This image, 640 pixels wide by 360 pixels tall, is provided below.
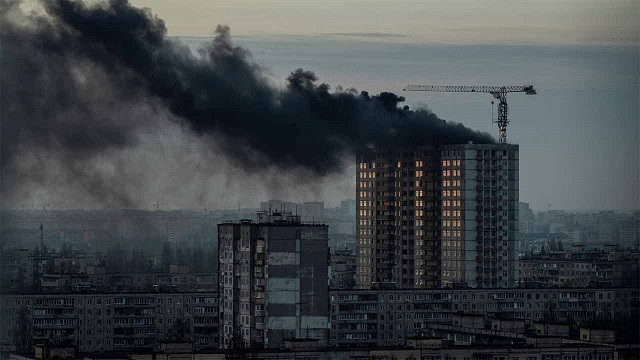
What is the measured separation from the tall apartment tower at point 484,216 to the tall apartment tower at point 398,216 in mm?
527

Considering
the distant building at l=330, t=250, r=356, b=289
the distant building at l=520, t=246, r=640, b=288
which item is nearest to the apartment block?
the distant building at l=520, t=246, r=640, b=288

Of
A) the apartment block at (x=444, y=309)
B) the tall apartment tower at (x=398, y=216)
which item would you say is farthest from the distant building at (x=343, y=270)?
the apartment block at (x=444, y=309)

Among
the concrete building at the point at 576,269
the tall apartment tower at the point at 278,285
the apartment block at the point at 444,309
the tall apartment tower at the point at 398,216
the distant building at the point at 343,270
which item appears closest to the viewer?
the tall apartment tower at the point at 278,285

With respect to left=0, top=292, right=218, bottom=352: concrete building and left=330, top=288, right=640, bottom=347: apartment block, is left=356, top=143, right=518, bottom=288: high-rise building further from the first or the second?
left=0, top=292, right=218, bottom=352: concrete building

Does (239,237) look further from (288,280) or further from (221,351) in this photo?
(221,351)

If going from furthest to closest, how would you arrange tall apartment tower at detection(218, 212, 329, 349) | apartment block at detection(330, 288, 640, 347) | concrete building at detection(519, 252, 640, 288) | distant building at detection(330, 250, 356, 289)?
concrete building at detection(519, 252, 640, 288)
distant building at detection(330, 250, 356, 289)
apartment block at detection(330, 288, 640, 347)
tall apartment tower at detection(218, 212, 329, 349)

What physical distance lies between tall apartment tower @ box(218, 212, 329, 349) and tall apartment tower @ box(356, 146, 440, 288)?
13016mm

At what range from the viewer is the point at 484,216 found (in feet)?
140

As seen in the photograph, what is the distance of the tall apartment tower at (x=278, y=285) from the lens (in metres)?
28.7

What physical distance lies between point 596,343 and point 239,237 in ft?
18.9

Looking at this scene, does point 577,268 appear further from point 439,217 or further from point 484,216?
point 484,216

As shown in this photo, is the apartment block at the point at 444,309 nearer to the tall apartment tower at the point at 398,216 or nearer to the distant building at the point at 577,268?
the tall apartment tower at the point at 398,216

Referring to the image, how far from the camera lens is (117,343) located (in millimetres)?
34812

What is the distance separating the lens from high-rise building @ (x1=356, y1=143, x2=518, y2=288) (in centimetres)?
4244
